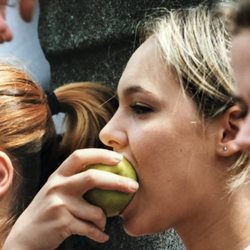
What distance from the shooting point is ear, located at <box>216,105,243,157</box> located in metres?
1.58

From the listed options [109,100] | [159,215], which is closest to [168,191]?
[159,215]

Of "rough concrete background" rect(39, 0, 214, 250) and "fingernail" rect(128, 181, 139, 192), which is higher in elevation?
"fingernail" rect(128, 181, 139, 192)

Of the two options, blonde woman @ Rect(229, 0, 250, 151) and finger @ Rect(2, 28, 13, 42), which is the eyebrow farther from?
finger @ Rect(2, 28, 13, 42)

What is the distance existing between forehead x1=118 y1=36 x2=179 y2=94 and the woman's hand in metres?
0.16

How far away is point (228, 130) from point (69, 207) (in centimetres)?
36

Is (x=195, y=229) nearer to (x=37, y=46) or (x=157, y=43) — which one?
(x=157, y=43)

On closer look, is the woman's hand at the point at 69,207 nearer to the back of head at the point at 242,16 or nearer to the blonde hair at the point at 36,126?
the blonde hair at the point at 36,126

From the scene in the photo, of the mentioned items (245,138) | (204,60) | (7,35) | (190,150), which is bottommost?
(7,35)

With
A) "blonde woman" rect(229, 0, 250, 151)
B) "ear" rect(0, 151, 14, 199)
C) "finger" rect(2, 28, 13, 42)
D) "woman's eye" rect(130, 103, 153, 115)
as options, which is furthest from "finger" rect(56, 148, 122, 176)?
"finger" rect(2, 28, 13, 42)

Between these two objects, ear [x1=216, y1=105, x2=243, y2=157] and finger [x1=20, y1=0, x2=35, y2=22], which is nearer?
ear [x1=216, y1=105, x2=243, y2=157]

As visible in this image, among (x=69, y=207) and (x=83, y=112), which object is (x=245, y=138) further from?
Answer: (x=83, y=112)

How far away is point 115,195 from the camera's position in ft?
5.30

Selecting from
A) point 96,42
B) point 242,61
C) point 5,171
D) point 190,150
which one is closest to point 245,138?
point 242,61

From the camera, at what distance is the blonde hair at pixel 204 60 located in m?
1.60
